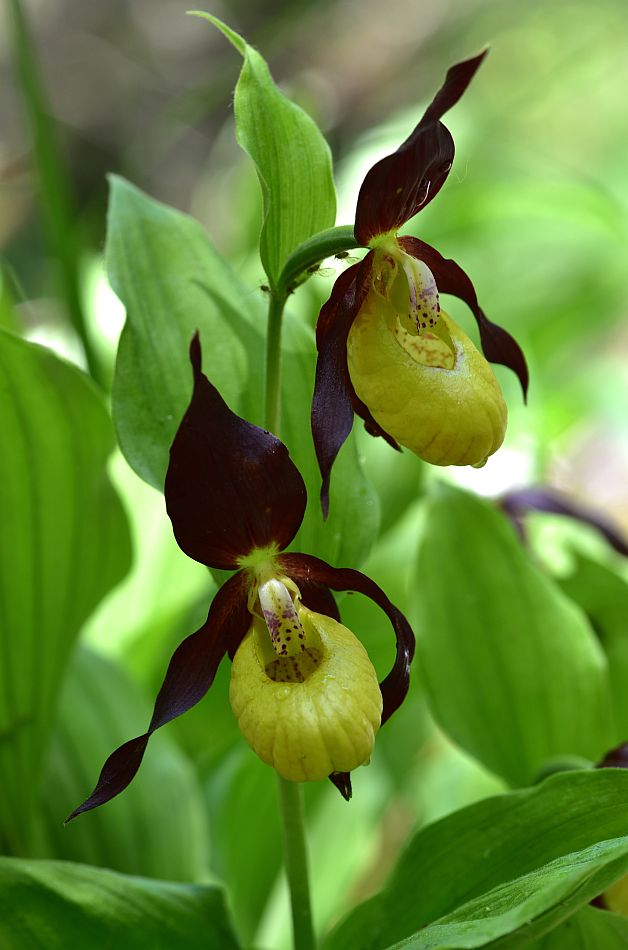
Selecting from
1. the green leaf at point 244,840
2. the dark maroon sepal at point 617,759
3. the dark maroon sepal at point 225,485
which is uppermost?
the dark maroon sepal at point 225,485

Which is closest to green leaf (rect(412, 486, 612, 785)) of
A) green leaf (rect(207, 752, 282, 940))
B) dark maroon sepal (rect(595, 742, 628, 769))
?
dark maroon sepal (rect(595, 742, 628, 769))

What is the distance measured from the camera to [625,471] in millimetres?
2928

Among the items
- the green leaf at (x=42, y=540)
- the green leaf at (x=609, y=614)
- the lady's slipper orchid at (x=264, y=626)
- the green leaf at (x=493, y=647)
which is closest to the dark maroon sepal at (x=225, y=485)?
the lady's slipper orchid at (x=264, y=626)

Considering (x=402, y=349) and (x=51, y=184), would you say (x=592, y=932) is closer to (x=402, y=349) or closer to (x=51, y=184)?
(x=402, y=349)

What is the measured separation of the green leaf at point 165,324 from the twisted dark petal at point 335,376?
13 cm

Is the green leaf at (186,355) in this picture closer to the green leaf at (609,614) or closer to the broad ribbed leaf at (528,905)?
the broad ribbed leaf at (528,905)

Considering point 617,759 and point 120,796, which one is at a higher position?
point 617,759

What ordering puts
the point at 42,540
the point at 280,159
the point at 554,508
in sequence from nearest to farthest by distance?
the point at 280,159
the point at 42,540
the point at 554,508

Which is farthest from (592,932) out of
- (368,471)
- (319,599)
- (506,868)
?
(368,471)

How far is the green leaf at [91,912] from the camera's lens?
66 centimetres

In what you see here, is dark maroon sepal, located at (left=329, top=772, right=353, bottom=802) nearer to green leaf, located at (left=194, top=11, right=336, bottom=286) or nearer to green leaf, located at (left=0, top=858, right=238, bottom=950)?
green leaf, located at (left=0, top=858, right=238, bottom=950)

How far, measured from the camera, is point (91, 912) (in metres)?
0.68

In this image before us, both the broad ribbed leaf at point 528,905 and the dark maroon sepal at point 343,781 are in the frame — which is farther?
the dark maroon sepal at point 343,781

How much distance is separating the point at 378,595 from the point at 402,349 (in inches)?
6.2
